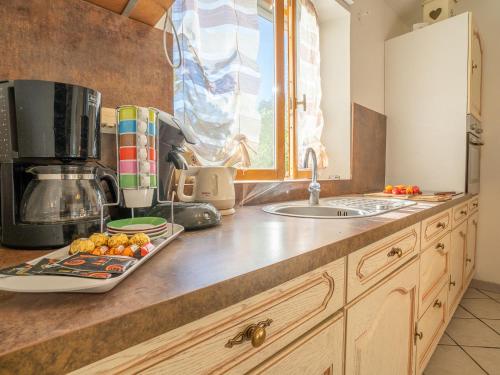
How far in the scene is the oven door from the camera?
2.17 m

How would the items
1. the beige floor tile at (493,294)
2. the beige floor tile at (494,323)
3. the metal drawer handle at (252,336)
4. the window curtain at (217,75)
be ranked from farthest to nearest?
1. the beige floor tile at (493,294)
2. the beige floor tile at (494,323)
3. the window curtain at (217,75)
4. the metal drawer handle at (252,336)

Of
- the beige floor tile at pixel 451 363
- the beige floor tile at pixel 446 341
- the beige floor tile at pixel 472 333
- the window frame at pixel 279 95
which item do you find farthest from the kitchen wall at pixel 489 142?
the window frame at pixel 279 95

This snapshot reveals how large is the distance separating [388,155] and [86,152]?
2.52 metres

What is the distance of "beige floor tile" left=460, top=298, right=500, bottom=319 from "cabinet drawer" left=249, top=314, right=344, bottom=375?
6.57 feet

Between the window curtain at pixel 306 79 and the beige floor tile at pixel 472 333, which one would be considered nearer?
the beige floor tile at pixel 472 333

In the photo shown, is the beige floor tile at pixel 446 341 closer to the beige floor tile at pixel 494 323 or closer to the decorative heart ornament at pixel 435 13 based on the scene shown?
the beige floor tile at pixel 494 323

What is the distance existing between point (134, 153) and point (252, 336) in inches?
15.8

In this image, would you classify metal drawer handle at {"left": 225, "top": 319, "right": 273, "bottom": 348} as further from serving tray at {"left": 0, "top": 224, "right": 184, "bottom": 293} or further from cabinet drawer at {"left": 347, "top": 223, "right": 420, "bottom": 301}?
cabinet drawer at {"left": 347, "top": 223, "right": 420, "bottom": 301}

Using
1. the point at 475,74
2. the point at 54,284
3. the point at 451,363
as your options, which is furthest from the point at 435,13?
the point at 54,284

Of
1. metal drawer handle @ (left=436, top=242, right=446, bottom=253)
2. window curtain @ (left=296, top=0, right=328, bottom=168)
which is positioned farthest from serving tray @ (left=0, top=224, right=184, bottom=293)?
window curtain @ (left=296, top=0, right=328, bottom=168)

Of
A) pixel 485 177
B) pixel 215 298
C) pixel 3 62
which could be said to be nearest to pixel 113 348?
pixel 215 298

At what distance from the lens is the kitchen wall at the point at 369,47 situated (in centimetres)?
216

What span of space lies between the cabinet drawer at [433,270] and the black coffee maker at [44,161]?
4.04 ft

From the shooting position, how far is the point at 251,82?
57.1 inches
